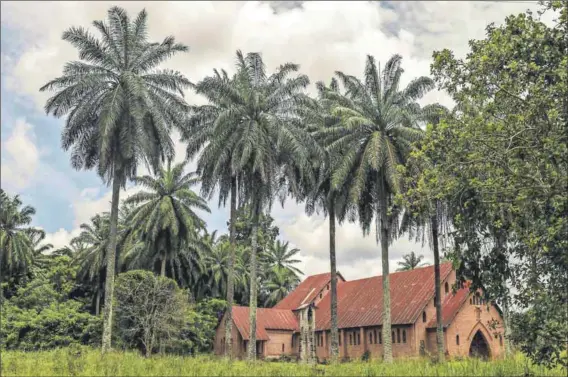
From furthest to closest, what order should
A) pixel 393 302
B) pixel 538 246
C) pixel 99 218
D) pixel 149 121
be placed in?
pixel 99 218 → pixel 393 302 → pixel 149 121 → pixel 538 246

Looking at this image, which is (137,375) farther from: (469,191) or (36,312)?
(36,312)

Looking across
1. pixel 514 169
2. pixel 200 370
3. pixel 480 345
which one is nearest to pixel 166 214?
pixel 480 345

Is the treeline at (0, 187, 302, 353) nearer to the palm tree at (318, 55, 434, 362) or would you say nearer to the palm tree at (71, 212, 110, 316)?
the palm tree at (71, 212, 110, 316)

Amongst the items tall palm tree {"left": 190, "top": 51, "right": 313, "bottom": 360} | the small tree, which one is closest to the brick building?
the small tree

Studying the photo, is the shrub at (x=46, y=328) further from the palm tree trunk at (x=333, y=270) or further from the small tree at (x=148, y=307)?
the palm tree trunk at (x=333, y=270)

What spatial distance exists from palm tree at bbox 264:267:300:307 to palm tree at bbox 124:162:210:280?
28314 mm

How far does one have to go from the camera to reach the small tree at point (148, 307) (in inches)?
1747

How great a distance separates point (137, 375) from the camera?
15.8 m

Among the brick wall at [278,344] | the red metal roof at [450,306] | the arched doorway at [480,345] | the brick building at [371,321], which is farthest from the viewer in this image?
the brick wall at [278,344]

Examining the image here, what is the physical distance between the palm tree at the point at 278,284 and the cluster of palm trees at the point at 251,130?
142ft

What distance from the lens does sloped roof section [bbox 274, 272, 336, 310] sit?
2442 inches

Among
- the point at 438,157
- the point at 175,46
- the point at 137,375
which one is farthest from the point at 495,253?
the point at 175,46

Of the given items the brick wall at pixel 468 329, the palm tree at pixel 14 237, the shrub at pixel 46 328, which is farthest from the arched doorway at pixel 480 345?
the palm tree at pixel 14 237

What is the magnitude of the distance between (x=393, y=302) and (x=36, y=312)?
34270 millimetres
